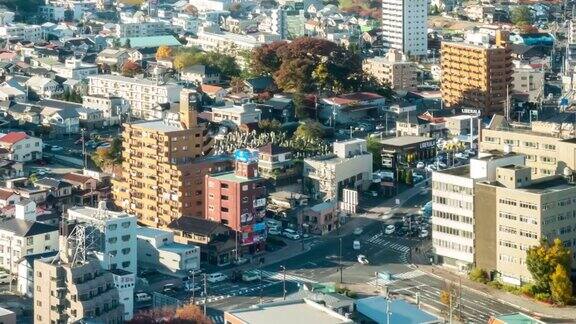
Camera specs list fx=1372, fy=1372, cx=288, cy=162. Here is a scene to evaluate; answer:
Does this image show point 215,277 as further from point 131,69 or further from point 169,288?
point 131,69

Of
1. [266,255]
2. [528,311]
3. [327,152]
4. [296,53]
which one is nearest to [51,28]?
[296,53]

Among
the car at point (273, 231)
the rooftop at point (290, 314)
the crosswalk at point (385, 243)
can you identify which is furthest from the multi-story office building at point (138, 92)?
the rooftop at point (290, 314)

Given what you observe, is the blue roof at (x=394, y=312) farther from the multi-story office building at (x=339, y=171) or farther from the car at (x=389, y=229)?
the multi-story office building at (x=339, y=171)

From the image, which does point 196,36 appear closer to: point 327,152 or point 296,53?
point 296,53

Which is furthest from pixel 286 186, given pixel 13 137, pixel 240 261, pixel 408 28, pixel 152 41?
pixel 408 28

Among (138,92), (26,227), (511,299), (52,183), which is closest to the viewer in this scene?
(511,299)

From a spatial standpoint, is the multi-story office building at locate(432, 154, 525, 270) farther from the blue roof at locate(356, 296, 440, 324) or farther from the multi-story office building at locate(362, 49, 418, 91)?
the multi-story office building at locate(362, 49, 418, 91)
